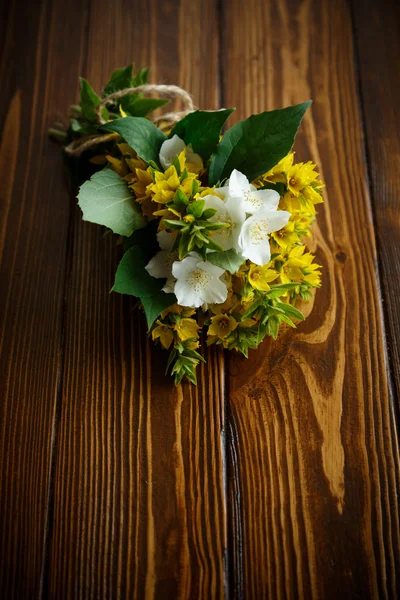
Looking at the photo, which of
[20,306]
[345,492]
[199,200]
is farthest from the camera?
[20,306]

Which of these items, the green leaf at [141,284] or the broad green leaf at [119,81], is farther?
the broad green leaf at [119,81]

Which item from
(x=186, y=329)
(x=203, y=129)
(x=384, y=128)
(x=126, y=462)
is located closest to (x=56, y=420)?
(x=126, y=462)

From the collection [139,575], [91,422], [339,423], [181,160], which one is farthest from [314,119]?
[139,575]

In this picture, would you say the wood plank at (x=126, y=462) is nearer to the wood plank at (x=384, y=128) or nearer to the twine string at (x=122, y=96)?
the twine string at (x=122, y=96)

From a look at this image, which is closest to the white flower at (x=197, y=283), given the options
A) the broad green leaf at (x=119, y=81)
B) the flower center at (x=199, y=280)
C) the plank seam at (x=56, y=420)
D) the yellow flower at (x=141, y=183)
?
the flower center at (x=199, y=280)

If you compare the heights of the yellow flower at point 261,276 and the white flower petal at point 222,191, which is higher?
the white flower petal at point 222,191

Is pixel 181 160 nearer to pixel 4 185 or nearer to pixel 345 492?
pixel 4 185

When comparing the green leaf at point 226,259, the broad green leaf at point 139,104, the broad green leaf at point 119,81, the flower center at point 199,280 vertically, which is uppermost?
the broad green leaf at point 119,81

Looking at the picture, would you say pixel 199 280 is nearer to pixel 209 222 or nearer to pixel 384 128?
pixel 209 222
